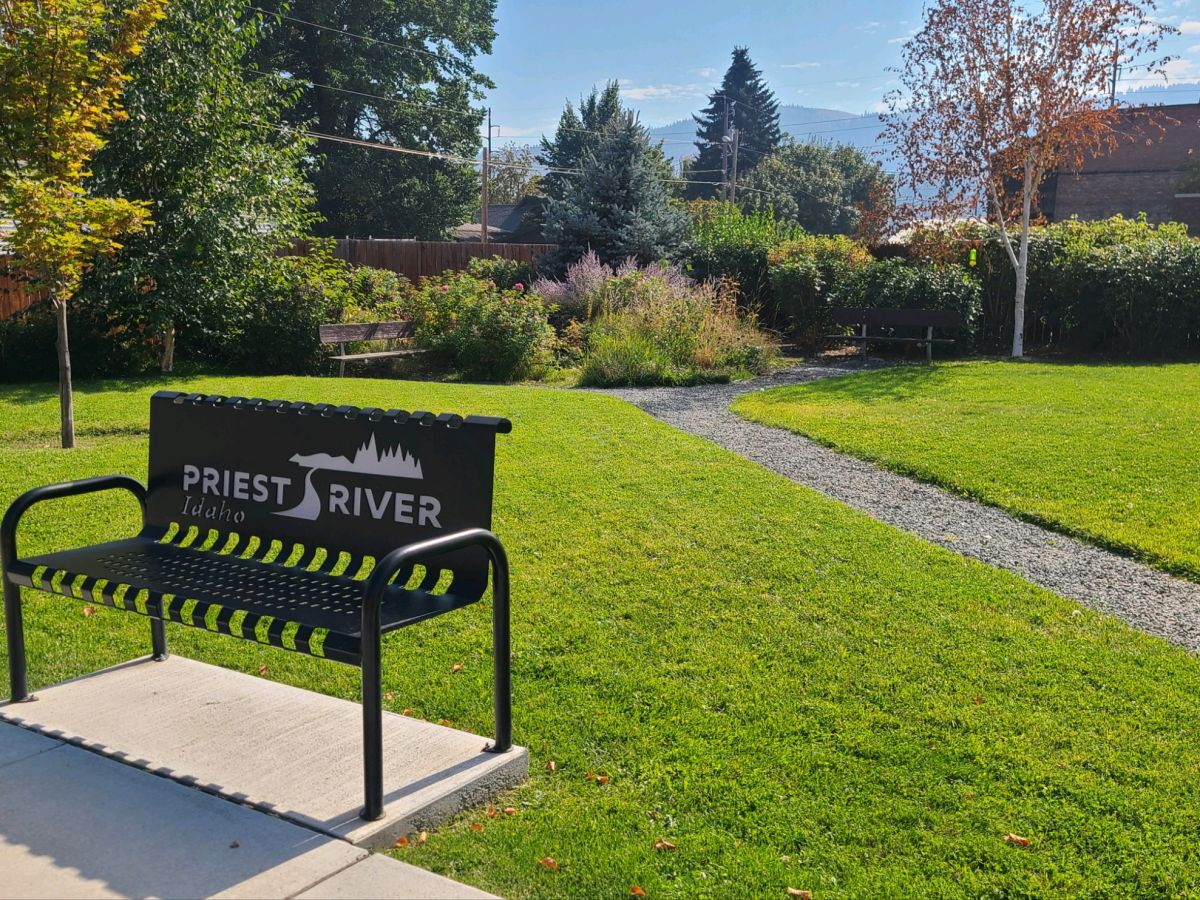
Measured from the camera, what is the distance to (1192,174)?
39688 mm

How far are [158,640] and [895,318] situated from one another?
14888 millimetres

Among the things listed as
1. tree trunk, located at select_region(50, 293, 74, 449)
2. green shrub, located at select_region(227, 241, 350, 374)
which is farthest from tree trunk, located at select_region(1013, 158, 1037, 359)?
tree trunk, located at select_region(50, 293, 74, 449)

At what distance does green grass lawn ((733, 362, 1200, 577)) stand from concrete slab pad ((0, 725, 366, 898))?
521cm

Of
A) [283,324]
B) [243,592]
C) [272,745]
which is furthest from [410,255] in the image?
[272,745]

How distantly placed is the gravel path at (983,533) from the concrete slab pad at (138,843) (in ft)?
13.6

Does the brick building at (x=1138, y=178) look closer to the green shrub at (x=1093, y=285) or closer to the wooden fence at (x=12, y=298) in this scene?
the green shrub at (x=1093, y=285)

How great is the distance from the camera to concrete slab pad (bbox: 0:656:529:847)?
10.5ft

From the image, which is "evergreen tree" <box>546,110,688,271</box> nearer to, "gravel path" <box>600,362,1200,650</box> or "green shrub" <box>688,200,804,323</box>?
"green shrub" <box>688,200,804,323</box>

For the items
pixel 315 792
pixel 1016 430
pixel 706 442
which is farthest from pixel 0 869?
pixel 1016 430

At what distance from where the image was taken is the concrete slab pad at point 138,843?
107 inches

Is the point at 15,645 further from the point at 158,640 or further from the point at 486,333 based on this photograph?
the point at 486,333

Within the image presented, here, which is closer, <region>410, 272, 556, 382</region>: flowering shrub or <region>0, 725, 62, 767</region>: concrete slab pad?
<region>0, 725, 62, 767</region>: concrete slab pad

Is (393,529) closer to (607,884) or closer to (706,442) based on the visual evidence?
(607,884)

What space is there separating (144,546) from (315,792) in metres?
1.59
